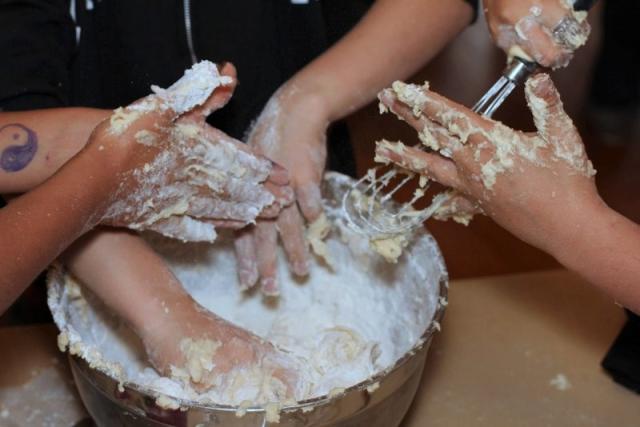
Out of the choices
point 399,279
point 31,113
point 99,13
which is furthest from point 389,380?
point 99,13

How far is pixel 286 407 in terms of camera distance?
0.70 m

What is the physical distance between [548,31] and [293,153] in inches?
12.2

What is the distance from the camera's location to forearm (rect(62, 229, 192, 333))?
0.85 m

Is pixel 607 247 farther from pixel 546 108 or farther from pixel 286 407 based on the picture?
pixel 286 407

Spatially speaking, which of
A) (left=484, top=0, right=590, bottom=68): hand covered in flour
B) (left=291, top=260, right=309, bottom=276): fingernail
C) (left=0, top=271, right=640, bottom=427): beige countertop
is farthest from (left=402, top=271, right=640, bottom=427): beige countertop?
(left=484, top=0, right=590, bottom=68): hand covered in flour

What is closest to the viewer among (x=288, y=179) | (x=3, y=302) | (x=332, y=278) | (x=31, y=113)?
(x=3, y=302)

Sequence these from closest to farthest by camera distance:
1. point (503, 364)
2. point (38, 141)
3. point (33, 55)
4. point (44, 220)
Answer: point (44, 220) < point (38, 141) < point (33, 55) < point (503, 364)

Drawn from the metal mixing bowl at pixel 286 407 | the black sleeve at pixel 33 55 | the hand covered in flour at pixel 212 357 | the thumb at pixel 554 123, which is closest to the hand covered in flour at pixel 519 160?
the thumb at pixel 554 123

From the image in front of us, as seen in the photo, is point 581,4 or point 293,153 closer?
point 581,4

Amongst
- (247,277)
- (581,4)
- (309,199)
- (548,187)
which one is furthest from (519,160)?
(247,277)

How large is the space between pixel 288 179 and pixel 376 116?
200mm

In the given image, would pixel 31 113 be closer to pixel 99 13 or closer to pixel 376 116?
pixel 99 13

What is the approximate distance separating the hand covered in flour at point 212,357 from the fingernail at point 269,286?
0.43 ft

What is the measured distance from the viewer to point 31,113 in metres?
0.81
